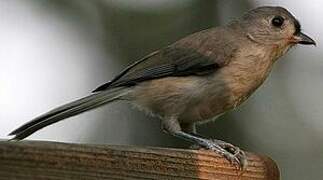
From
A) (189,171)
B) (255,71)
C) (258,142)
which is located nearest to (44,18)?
(258,142)

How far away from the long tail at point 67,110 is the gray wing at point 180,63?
51 mm

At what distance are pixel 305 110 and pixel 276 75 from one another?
0.36m

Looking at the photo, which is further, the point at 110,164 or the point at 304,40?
the point at 304,40

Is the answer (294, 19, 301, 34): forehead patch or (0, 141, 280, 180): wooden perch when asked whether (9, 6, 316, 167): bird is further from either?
(0, 141, 280, 180): wooden perch

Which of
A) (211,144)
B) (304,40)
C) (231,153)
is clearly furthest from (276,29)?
(231,153)

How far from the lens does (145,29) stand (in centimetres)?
632

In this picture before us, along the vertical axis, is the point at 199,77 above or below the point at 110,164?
below

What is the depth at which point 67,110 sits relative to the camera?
3445mm

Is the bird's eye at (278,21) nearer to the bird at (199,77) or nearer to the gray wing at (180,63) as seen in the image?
the bird at (199,77)

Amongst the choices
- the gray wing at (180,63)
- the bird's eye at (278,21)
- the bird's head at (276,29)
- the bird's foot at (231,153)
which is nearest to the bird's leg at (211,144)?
the bird's foot at (231,153)

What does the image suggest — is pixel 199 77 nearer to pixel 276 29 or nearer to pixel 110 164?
pixel 276 29

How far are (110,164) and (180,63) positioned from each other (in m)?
1.64

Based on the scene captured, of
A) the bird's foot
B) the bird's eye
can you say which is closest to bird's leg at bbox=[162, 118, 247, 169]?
the bird's foot

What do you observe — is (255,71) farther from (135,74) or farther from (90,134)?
(90,134)
